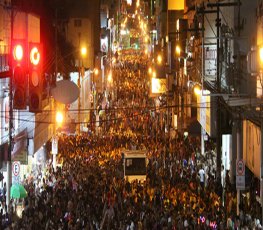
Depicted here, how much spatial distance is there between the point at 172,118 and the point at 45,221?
38.5m

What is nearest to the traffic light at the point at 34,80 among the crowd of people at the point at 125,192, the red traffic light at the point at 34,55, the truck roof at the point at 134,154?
the red traffic light at the point at 34,55

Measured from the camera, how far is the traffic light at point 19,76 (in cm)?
1084

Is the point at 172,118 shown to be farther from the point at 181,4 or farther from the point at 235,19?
the point at 235,19

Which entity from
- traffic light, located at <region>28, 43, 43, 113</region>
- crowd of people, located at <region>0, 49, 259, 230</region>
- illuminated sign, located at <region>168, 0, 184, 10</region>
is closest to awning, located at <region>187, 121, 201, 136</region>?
crowd of people, located at <region>0, 49, 259, 230</region>

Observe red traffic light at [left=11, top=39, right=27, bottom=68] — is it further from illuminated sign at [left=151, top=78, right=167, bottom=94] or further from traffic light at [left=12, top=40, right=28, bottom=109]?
illuminated sign at [left=151, top=78, right=167, bottom=94]

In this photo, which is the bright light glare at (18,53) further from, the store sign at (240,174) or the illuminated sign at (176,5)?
the illuminated sign at (176,5)

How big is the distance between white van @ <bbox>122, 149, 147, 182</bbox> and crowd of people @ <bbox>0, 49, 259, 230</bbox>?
39cm

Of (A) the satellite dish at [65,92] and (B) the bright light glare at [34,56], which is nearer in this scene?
(B) the bright light glare at [34,56]

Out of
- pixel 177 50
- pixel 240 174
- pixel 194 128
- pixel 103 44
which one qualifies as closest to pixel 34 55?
pixel 240 174

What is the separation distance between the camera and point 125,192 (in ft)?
87.1

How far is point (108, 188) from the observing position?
26953mm

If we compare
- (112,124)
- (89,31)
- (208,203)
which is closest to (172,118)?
(112,124)

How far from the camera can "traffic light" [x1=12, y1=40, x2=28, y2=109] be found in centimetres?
1084

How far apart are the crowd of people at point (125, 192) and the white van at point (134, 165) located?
393mm
